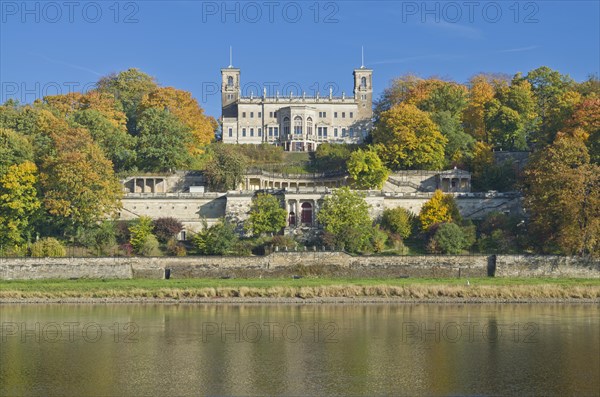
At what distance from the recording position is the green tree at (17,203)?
5600cm

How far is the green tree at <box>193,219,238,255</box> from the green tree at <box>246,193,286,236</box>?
2324mm

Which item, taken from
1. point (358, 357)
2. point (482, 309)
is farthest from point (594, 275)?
point (358, 357)

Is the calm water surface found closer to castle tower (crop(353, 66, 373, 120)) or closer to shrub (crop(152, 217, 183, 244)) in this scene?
shrub (crop(152, 217, 183, 244))

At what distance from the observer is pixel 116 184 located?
59625mm

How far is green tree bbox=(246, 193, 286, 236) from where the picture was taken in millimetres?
59188

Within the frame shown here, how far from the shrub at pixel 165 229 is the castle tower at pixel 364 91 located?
128 feet

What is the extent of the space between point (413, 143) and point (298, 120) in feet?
73.3

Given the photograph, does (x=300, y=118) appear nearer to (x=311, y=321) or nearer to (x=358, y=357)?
(x=311, y=321)

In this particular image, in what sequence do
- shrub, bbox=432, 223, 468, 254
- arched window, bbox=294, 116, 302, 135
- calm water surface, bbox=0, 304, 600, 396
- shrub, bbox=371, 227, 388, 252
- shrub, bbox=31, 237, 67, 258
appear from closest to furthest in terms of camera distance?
calm water surface, bbox=0, 304, 600, 396 → shrub, bbox=31, 237, 67, 258 → shrub, bbox=432, 223, 468, 254 → shrub, bbox=371, 227, 388, 252 → arched window, bbox=294, 116, 302, 135

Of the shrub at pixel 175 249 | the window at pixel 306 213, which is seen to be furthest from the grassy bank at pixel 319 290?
the window at pixel 306 213

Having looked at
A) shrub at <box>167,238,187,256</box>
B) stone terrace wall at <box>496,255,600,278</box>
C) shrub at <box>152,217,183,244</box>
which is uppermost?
shrub at <box>152,217,183,244</box>

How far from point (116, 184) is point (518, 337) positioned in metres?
33.6

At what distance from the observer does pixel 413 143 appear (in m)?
69.8

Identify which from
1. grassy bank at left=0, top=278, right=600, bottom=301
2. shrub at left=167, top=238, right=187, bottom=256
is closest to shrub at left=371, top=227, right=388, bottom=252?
grassy bank at left=0, top=278, right=600, bottom=301
